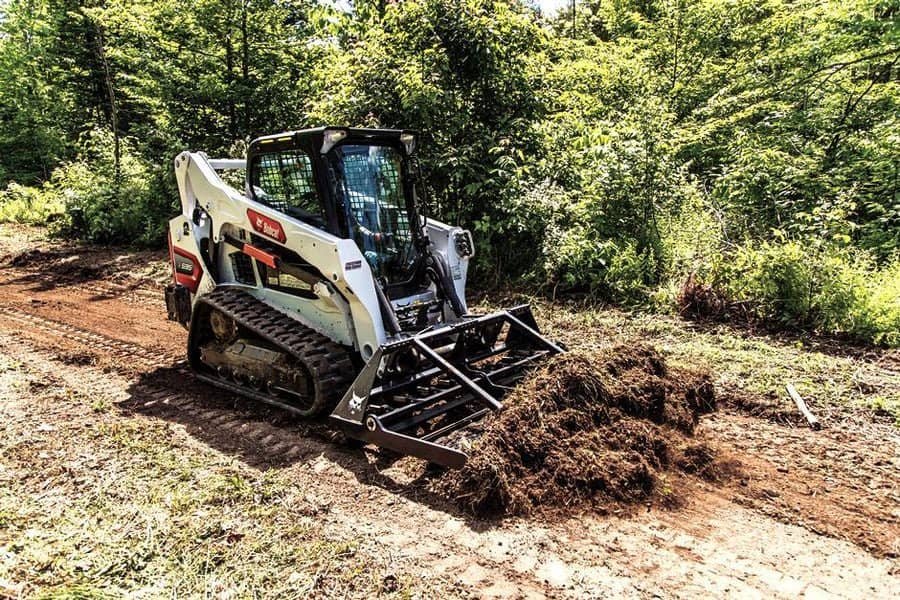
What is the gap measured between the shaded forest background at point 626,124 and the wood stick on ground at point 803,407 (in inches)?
62.7

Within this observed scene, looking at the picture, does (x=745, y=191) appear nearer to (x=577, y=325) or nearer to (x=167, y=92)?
(x=577, y=325)

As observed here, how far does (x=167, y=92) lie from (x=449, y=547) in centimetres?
1182

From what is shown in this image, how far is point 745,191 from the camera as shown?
799cm

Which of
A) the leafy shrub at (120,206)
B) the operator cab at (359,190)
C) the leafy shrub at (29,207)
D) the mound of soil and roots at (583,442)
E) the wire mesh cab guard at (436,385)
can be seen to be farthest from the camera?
the leafy shrub at (29,207)

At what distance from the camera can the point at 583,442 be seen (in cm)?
360

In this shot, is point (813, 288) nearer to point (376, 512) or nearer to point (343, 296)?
point (343, 296)

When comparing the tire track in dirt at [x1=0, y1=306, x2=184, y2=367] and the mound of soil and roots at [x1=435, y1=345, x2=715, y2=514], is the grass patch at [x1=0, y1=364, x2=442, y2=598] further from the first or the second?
the tire track in dirt at [x1=0, y1=306, x2=184, y2=367]

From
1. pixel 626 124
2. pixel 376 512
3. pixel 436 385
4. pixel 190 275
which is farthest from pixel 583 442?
pixel 626 124

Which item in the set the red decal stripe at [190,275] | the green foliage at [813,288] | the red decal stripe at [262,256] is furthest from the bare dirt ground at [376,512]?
the red decal stripe at [262,256]

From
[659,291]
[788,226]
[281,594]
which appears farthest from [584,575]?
[788,226]

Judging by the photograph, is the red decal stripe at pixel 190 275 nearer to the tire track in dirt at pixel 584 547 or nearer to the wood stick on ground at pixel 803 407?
the tire track in dirt at pixel 584 547

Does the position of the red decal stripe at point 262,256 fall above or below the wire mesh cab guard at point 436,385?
above

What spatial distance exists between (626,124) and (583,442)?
5.92m

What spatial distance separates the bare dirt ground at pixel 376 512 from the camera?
2775mm
